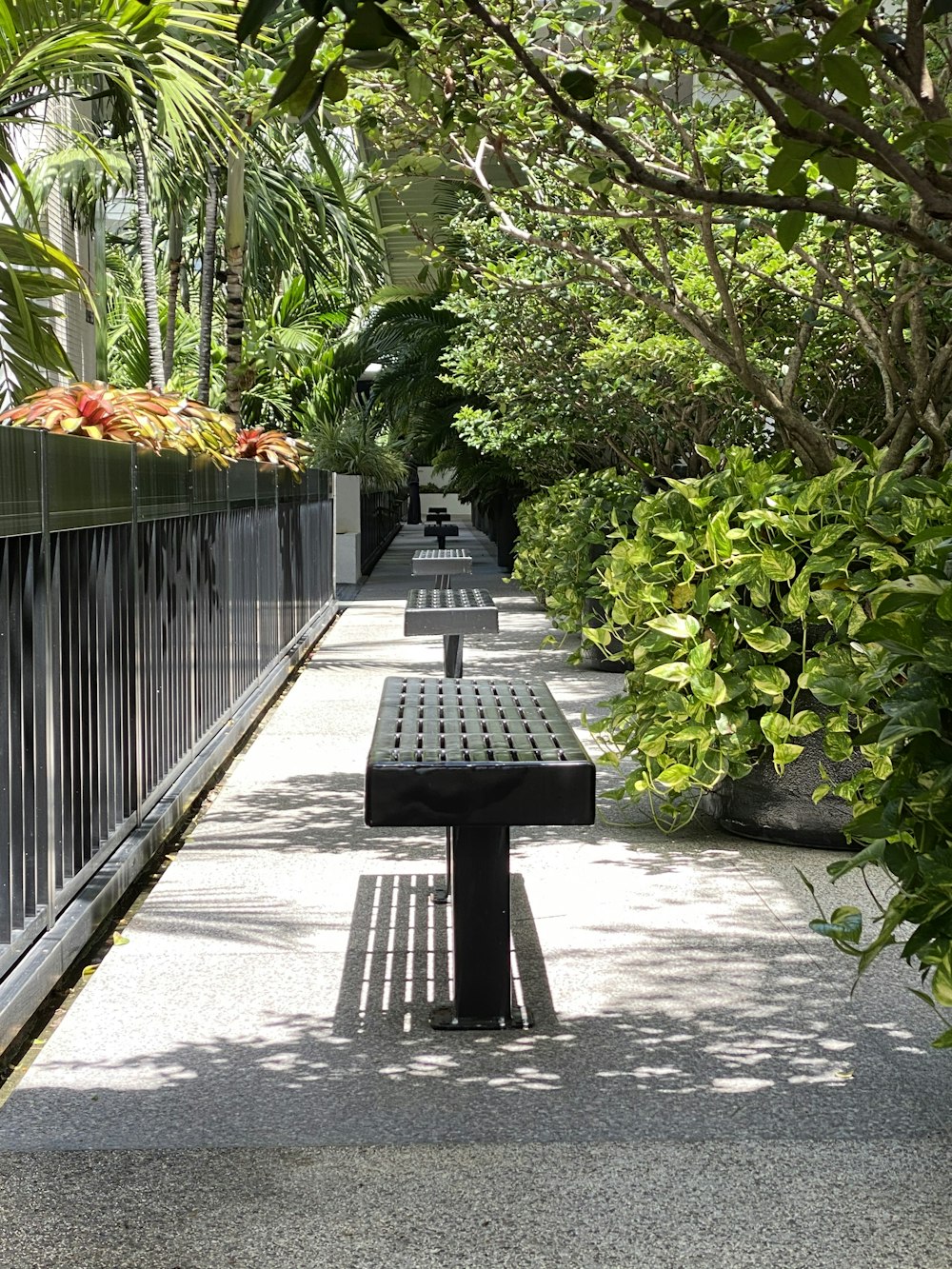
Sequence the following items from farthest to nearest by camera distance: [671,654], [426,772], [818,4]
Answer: [671,654] < [426,772] < [818,4]

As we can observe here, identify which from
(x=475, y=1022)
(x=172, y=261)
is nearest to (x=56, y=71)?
(x=475, y=1022)

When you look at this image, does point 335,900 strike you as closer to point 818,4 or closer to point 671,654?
point 671,654

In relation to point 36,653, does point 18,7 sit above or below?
above

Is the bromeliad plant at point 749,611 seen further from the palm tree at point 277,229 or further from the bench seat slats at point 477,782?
the palm tree at point 277,229

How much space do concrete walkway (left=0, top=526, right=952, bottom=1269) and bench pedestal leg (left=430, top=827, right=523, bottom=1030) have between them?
0.29 feet

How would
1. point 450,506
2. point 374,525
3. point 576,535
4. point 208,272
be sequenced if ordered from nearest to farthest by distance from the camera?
point 576,535 < point 208,272 < point 374,525 < point 450,506

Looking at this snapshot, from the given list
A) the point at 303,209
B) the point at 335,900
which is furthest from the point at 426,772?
the point at 303,209

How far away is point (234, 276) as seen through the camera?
46.8 ft

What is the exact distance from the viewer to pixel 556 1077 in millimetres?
3930

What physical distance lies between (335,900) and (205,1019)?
1.33 meters

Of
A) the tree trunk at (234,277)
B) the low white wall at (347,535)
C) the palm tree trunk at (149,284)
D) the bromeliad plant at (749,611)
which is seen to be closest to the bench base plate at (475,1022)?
the bromeliad plant at (749,611)

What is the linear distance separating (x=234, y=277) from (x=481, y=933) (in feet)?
35.9

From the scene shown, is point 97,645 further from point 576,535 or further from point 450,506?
point 450,506

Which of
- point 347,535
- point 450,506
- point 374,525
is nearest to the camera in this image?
point 347,535
